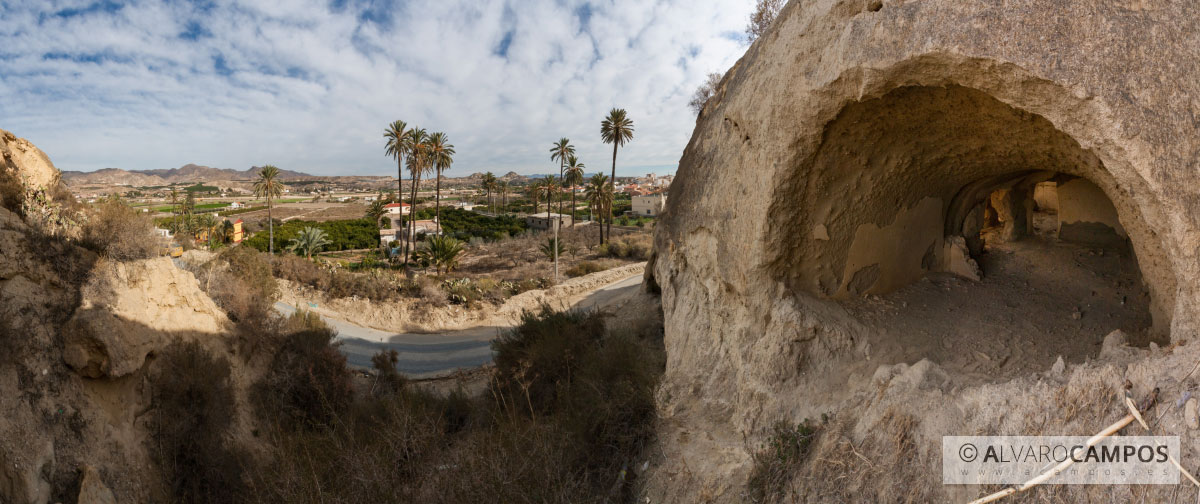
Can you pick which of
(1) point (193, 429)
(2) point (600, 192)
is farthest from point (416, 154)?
(1) point (193, 429)

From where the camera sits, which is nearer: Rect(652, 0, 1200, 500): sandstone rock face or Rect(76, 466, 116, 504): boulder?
Rect(652, 0, 1200, 500): sandstone rock face

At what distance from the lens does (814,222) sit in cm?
591

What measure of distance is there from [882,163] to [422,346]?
16041 mm

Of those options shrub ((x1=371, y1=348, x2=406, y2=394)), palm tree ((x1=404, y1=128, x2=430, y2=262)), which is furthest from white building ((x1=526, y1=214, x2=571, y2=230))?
shrub ((x1=371, y1=348, x2=406, y2=394))

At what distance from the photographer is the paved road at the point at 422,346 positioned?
1574 cm

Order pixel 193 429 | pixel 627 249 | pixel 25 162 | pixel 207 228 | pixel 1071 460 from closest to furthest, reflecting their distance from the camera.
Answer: pixel 1071 460 → pixel 25 162 → pixel 193 429 → pixel 627 249 → pixel 207 228

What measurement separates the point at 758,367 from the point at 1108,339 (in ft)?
10.1

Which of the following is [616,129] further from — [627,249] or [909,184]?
[909,184]

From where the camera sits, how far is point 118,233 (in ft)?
25.8

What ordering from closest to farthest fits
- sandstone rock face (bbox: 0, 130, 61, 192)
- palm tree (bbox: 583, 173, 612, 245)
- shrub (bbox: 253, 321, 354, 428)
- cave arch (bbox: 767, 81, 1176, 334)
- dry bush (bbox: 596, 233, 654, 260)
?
cave arch (bbox: 767, 81, 1176, 334)
sandstone rock face (bbox: 0, 130, 61, 192)
shrub (bbox: 253, 321, 354, 428)
dry bush (bbox: 596, 233, 654, 260)
palm tree (bbox: 583, 173, 612, 245)

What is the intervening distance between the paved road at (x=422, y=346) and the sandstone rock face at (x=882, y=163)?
8278 millimetres

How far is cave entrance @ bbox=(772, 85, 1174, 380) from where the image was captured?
4.78 m

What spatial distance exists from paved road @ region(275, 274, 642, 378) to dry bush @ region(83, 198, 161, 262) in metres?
6.73

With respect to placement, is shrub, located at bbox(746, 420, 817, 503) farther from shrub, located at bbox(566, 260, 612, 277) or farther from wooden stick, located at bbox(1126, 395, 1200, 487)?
shrub, located at bbox(566, 260, 612, 277)
